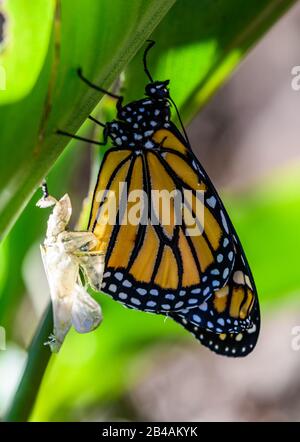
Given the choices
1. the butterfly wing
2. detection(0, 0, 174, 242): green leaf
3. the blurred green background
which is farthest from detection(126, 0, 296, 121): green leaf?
the butterfly wing

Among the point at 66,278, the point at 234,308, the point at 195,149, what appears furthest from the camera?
the point at 195,149

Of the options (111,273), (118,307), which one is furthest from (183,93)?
(118,307)

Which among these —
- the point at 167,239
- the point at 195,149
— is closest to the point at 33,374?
the point at 167,239

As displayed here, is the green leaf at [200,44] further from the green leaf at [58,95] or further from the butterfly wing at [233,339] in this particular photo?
the butterfly wing at [233,339]

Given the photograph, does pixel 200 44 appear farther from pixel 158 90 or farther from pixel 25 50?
pixel 25 50

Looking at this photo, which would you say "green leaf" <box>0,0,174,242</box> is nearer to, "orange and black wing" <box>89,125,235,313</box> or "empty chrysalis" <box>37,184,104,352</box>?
"empty chrysalis" <box>37,184,104,352</box>

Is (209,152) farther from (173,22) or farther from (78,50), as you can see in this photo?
(78,50)
